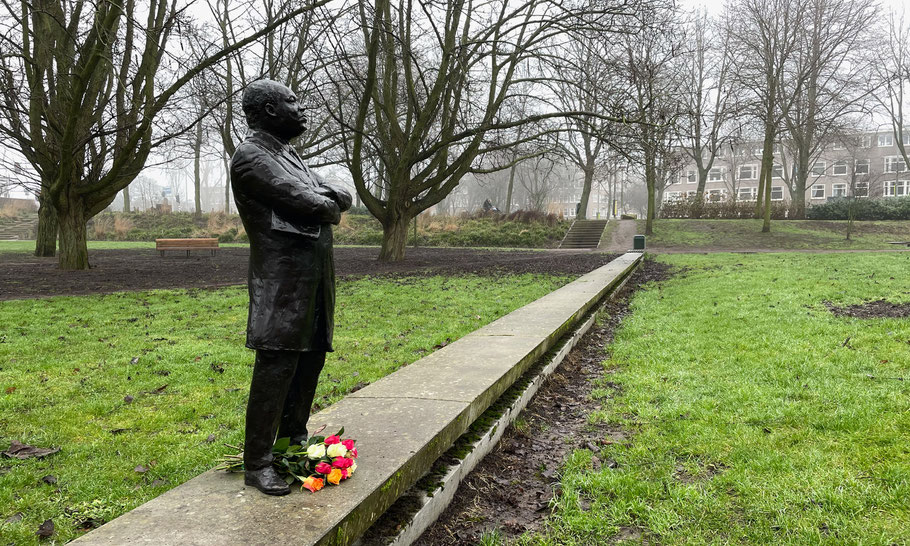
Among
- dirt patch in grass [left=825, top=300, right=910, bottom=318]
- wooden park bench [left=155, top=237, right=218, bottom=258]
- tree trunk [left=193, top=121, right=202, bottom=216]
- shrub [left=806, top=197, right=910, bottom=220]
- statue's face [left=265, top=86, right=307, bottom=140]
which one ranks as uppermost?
tree trunk [left=193, top=121, right=202, bottom=216]

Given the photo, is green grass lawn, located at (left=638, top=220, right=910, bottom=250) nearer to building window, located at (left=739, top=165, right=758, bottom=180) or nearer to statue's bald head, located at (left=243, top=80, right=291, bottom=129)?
statue's bald head, located at (left=243, top=80, right=291, bottom=129)

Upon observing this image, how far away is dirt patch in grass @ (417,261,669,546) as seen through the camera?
287 cm

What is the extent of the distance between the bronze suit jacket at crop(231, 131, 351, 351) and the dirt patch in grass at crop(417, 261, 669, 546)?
1.23m

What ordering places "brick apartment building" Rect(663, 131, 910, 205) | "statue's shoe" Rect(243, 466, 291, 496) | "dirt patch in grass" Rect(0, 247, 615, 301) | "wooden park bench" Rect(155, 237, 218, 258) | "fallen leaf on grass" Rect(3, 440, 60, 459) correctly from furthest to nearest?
"brick apartment building" Rect(663, 131, 910, 205) < "wooden park bench" Rect(155, 237, 218, 258) < "dirt patch in grass" Rect(0, 247, 615, 301) < "fallen leaf on grass" Rect(3, 440, 60, 459) < "statue's shoe" Rect(243, 466, 291, 496)

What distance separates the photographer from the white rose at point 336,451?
2.46 metres

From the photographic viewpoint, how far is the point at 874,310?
25.2ft

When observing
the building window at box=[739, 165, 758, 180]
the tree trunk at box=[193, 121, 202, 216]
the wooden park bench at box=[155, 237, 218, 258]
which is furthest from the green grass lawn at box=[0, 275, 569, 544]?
the building window at box=[739, 165, 758, 180]

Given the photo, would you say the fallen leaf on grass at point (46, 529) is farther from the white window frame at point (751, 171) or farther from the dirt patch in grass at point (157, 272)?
the white window frame at point (751, 171)

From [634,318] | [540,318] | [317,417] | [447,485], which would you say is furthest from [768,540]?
[634,318]

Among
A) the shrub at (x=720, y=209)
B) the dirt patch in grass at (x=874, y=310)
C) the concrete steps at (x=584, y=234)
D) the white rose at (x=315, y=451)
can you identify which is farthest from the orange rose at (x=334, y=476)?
the shrub at (x=720, y=209)

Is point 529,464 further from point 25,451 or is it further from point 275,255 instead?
point 25,451

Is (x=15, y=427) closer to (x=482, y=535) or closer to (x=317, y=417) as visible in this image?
(x=317, y=417)

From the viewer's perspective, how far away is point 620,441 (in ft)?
12.8

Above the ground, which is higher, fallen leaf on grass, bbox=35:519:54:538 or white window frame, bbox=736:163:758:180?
white window frame, bbox=736:163:758:180
